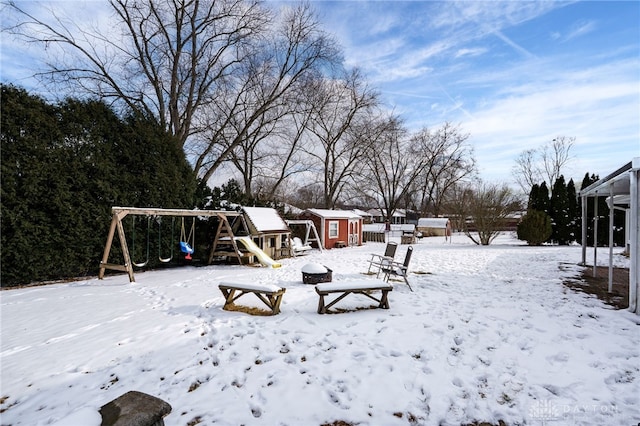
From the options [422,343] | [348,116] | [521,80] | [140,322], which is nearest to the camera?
[422,343]

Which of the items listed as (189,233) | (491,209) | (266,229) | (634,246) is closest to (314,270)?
(266,229)

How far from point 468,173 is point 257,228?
32.3m

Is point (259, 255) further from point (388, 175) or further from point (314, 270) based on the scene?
point (388, 175)

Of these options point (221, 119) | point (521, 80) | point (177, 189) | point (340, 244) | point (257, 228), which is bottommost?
point (340, 244)

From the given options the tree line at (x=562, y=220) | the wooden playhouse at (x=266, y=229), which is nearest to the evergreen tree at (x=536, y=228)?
the tree line at (x=562, y=220)

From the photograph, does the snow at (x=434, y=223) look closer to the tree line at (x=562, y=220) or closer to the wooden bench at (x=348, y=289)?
the tree line at (x=562, y=220)

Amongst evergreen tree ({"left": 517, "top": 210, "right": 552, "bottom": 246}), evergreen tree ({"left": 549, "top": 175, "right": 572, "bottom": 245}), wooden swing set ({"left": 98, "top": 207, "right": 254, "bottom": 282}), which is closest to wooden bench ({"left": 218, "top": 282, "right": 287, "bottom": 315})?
wooden swing set ({"left": 98, "top": 207, "right": 254, "bottom": 282})

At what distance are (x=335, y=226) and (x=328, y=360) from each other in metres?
16.7

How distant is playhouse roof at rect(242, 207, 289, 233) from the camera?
11.8m

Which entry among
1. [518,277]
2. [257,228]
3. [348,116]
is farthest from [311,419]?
[348,116]

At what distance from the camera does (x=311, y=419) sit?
8.49 ft

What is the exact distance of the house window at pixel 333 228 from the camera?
1986cm

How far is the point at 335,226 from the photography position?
20.2 meters

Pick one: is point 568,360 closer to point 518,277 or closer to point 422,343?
point 422,343
